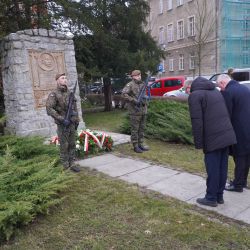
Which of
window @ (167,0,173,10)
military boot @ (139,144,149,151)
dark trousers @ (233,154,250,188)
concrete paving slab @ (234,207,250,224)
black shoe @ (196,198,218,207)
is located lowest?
military boot @ (139,144,149,151)

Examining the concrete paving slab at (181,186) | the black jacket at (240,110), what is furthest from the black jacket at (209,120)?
the concrete paving slab at (181,186)

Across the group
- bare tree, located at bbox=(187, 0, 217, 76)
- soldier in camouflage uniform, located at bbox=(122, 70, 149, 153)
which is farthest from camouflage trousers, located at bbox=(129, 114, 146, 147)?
bare tree, located at bbox=(187, 0, 217, 76)

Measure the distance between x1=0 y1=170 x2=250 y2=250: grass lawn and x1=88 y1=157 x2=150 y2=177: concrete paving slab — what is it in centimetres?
123

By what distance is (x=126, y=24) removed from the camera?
60.5 feet

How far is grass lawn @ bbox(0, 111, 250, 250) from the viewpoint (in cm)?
390

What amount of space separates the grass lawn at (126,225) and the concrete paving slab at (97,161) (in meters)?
1.52

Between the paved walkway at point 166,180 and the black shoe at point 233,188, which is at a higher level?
the black shoe at point 233,188

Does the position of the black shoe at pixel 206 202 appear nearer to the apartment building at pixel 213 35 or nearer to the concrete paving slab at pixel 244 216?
the concrete paving slab at pixel 244 216

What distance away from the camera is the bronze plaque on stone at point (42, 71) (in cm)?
932

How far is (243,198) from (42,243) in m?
2.87

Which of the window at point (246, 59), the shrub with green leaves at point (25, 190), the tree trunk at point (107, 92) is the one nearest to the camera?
the shrub with green leaves at point (25, 190)

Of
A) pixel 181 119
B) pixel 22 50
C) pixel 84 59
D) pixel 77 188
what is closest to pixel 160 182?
pixel 77 188

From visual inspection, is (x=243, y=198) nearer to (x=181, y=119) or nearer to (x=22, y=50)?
(x=181, y=119)

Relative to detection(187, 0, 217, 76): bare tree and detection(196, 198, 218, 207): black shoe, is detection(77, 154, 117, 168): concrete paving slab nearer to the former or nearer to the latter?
detection(196, 198, 218, 207): black shoe
